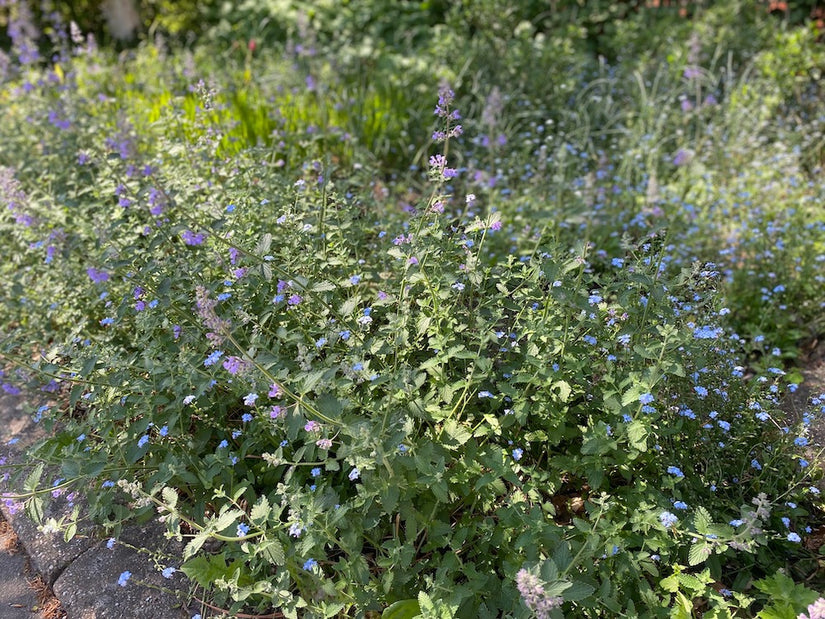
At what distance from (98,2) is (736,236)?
8428 millimetres

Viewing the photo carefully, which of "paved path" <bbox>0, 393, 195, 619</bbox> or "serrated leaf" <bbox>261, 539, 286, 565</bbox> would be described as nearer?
"serrated leaf" <bbox>261, 539, 286, 565</bbox>

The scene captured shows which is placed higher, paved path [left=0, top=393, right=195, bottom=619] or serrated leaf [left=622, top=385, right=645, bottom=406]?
serrated leaf [left=622, top=385, right=645, bottom=406]

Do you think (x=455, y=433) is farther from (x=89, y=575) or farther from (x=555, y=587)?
(x=89, y=575)

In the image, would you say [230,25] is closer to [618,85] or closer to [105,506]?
[618,85]

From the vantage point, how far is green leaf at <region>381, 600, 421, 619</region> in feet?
5.83

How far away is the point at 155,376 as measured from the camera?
215 cm

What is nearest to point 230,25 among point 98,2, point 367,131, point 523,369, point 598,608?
point 98,2

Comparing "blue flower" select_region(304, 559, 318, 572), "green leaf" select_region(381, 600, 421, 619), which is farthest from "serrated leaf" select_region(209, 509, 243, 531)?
"green leaf" select_region(381, 600, 421, 619)

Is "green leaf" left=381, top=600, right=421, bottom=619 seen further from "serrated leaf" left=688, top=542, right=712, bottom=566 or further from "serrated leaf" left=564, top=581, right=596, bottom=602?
"serrated leaf" left=688, top=542, right=712, bottom=566

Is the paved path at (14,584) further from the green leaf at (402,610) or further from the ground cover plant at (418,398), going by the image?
the green leaf at (402,610)

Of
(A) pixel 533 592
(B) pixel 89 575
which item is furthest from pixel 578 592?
(B) pixel 89 575

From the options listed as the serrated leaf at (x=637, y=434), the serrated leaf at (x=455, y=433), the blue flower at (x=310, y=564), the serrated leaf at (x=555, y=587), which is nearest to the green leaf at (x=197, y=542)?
the blue flower at (x=310, y=564)

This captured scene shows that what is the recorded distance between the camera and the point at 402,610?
5.87 feet

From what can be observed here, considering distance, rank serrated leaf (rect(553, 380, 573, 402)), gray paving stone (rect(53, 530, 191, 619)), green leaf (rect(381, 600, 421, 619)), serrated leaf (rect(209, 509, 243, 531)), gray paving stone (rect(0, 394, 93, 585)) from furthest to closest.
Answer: gray paving stone (rect(0, 394, 93, 585)) < gray paving stone (rect(53, 530, 191, 619)) < serrated leaf (rect(553, 380, 573, 402)) < green leaf (rect(381, 600, 421, 619)) < serrated leaf (rect(209, 509, 243, 531))
